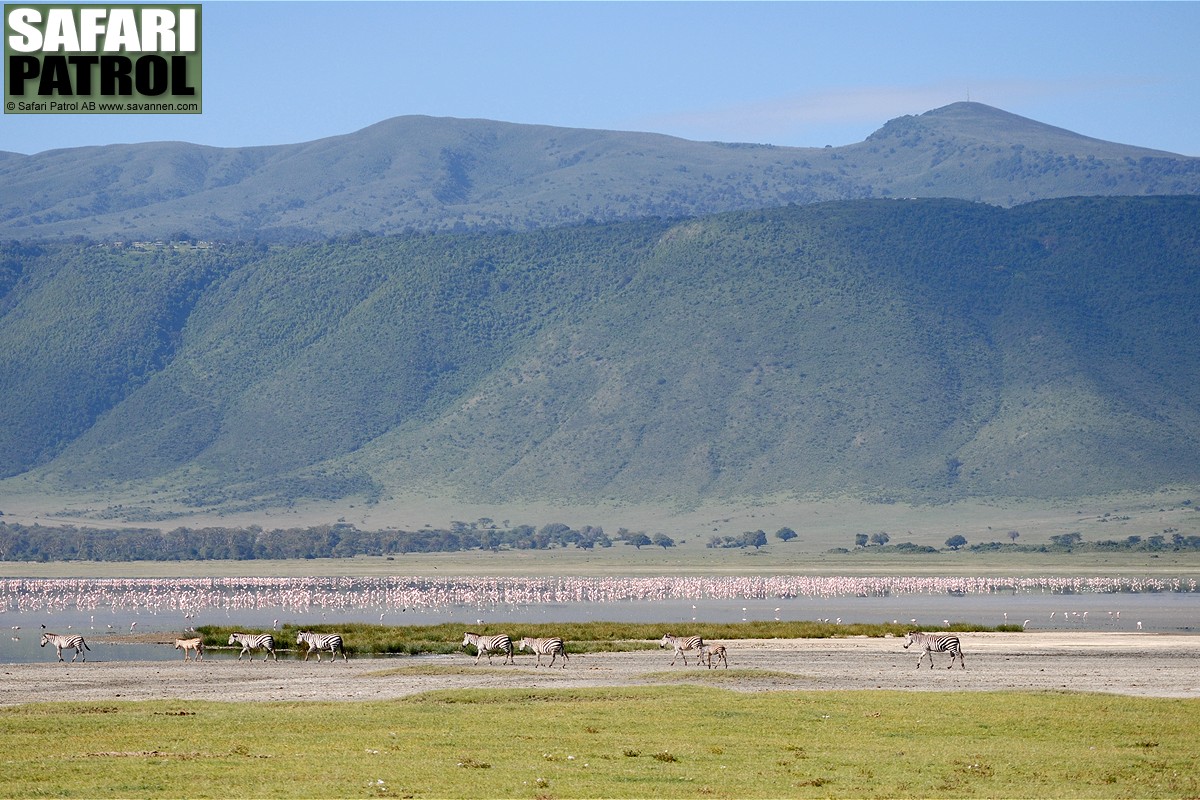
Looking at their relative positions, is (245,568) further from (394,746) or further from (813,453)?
(394,746)

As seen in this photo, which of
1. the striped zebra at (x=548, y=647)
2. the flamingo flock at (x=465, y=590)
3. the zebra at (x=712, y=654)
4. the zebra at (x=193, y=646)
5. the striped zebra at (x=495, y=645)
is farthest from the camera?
the flamingo flock at (x=465, y=590)

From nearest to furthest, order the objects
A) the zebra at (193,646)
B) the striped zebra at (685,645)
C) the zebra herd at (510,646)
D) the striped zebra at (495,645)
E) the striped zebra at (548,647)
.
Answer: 1. the striped zebra at (685,645)
2. the zebra herd at (510,646)
3. the striped zebra at (548,647)
4. the striped zebra at (495,645)
5. the zebra at (193,646)

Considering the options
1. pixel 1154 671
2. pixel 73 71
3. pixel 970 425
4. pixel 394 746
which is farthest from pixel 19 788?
pixel 970 425

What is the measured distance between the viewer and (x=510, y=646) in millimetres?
38750

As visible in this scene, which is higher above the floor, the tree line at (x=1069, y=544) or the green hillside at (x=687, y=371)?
the green hillside at (x=687, y=371)

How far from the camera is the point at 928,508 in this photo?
442 feet

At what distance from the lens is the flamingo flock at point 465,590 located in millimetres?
69438

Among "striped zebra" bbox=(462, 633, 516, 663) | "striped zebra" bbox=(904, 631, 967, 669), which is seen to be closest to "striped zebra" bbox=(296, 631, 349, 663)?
"striped zebra" bbox=(462, 633, 516, 663)

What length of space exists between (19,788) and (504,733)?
7.16m

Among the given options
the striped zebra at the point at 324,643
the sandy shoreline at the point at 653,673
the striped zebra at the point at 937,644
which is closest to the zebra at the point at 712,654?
the sandy shoreline at the point at 653,673

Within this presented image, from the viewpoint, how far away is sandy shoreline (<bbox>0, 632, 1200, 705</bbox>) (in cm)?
3131

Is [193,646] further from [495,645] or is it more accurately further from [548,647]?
[548,647]

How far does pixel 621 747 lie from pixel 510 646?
17.0 metres

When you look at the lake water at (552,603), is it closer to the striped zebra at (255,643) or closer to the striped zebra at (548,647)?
the striped zebra at (255,643)
